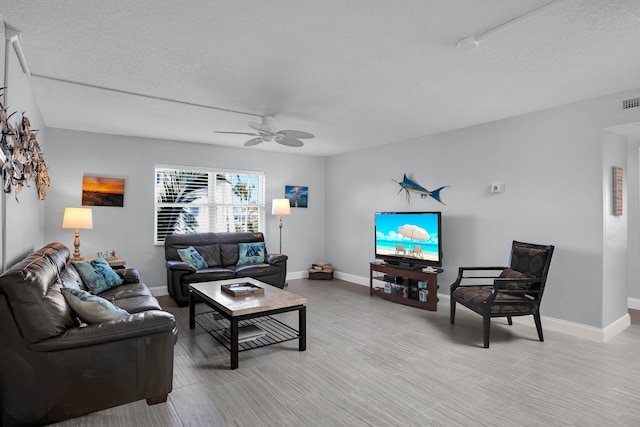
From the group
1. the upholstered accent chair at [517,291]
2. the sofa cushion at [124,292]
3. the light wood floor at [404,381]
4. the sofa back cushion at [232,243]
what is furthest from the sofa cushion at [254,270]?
the upholstered accent chair at [517,291]

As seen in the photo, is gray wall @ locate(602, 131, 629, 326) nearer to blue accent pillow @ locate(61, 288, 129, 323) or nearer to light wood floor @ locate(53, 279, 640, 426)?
light wood floor @ locate(53, 279, 640, 426)

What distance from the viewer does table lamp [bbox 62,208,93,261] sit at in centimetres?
459

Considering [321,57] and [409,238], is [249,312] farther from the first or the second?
[409,238]

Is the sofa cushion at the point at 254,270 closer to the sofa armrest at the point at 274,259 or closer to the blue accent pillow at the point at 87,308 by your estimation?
the sofa armrest at the point at 274,259

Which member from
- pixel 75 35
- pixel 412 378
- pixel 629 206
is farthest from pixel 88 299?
pixel 629 206

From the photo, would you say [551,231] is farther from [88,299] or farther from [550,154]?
[88,299]

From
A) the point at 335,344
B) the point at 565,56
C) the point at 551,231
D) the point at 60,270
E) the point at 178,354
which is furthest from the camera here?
the point at 551,231

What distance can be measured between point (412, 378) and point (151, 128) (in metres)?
4.51

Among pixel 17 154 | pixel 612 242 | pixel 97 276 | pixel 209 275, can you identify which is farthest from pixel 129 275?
pixel 612 242

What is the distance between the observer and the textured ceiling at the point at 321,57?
2125 mm

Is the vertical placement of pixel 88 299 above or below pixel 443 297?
above

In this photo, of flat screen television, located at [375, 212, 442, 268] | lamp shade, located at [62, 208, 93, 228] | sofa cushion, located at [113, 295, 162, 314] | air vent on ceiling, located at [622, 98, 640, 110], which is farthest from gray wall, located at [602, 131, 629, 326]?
lamp shade, located at [62, 208, 93, 228]

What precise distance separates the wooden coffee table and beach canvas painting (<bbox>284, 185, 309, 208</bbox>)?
10.3 feet

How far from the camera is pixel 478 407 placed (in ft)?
8.02
